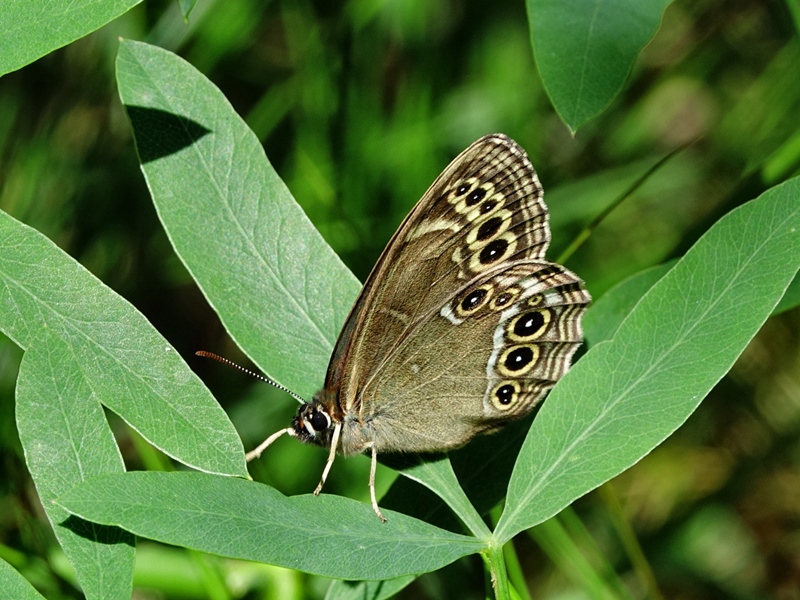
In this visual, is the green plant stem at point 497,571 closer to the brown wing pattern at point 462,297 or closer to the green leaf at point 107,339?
the brown wing pattern at point 462,297

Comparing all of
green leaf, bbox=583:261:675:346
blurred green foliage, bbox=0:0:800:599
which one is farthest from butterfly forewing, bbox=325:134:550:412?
blurred green foliage, bbox=0:0:800:599

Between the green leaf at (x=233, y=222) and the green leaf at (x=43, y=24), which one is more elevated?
the green leaf at (x=43, y=24)

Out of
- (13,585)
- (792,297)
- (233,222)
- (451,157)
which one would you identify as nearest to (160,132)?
(233,222)

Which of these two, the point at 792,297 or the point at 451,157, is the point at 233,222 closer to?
the point at 792,297

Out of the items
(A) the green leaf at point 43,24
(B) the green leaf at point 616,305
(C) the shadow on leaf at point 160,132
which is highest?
(A) the green leaf at point 43,24

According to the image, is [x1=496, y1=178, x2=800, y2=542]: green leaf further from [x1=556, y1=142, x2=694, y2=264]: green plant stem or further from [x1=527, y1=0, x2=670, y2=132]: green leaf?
[x1=556, y1=142, x2=694, y2=264]: green plant stem

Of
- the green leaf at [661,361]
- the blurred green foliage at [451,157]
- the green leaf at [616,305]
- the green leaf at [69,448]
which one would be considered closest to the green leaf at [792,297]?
the green leaf at [616,305]

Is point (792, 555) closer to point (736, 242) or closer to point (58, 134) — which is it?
point (736, 242)
